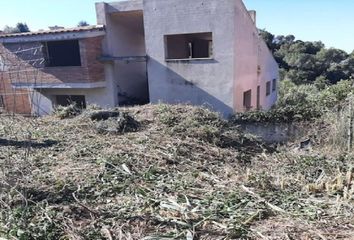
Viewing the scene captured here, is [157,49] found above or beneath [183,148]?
above

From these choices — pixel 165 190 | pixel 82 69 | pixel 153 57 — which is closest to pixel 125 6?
pixel 153 57

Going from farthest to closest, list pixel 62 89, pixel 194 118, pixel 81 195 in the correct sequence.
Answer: pixel 62 89
pixel 194 118
pixel 81 195

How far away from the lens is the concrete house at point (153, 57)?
38.4 feet

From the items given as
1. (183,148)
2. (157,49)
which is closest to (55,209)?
(183,148)

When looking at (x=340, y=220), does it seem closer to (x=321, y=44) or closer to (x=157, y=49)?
(x=157, y=49)

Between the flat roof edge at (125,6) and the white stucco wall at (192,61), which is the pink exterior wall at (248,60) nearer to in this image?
the white stucco wall at (192,61)

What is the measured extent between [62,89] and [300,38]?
1346 inches

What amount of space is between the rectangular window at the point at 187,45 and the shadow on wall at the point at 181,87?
733 millimetres

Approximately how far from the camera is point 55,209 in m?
3.97

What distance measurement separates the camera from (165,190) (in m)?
4.54

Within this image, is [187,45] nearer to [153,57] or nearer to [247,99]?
[153,57]

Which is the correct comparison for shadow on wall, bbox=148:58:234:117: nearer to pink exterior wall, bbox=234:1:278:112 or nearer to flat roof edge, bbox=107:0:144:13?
pink exterior wall, bbox=234:1:278:112

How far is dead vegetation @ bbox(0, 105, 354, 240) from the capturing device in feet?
11.4

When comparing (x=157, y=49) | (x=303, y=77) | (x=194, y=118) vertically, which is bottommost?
(x=303, y=77)
